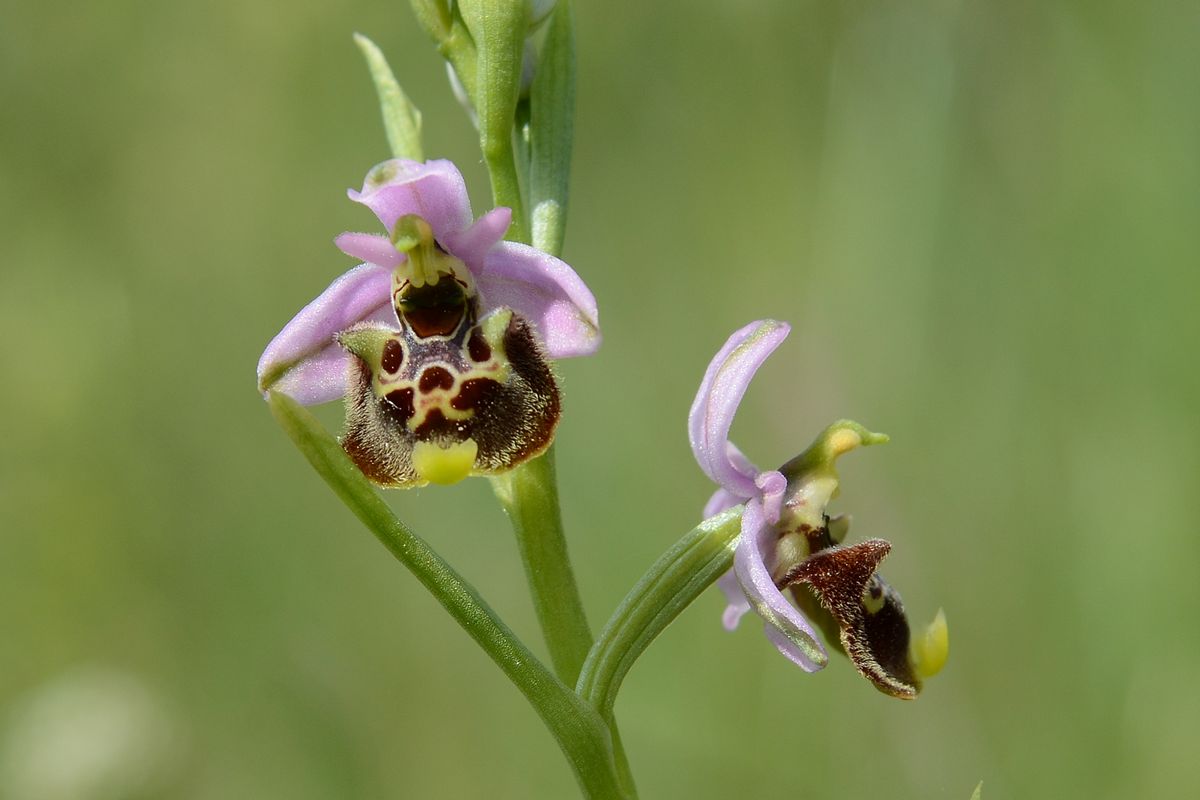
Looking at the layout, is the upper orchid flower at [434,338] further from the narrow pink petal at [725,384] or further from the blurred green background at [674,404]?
the blurred green background at [674,404]

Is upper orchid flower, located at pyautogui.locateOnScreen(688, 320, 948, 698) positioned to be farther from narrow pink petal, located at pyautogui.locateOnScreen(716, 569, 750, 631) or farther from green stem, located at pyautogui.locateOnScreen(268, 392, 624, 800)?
green stem, located at pyautogui.locateOnScreen(268, 392, 624, 800)

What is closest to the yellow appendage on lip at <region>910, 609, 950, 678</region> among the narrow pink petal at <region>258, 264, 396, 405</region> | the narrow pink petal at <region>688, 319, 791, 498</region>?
the narrow pink petal at <region>688, 319, 791, 498</region>

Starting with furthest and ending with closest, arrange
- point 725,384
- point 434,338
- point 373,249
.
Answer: point 373,249
point 434,338
point 725,384

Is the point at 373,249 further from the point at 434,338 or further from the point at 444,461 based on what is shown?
the point at 444,461

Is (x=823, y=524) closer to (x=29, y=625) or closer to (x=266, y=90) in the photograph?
(x=29, y=625)

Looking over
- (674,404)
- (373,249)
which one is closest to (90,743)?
(373,249)

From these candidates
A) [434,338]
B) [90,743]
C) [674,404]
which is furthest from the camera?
[674,404]

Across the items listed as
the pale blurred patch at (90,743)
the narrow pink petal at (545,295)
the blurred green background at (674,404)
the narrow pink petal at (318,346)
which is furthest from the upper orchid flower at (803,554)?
the pale blurred patch at (90,743)
